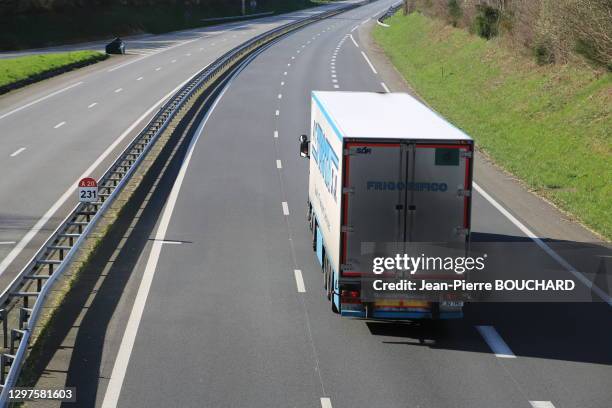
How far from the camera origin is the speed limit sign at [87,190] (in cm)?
2072

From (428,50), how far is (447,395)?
5359 cm

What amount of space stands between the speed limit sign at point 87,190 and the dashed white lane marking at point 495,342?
29.2ft

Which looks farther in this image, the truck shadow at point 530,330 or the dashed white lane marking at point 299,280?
the dashed white lane marking at point 299,280

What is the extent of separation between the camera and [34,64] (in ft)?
200

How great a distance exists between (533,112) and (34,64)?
113 feet

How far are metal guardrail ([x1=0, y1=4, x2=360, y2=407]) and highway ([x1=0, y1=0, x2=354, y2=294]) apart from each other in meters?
1.03

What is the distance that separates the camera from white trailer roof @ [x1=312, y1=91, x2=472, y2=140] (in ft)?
50.9

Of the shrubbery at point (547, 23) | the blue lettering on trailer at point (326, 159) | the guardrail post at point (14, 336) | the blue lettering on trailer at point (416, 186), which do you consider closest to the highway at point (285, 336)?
the guardrail post at point (14, 336)

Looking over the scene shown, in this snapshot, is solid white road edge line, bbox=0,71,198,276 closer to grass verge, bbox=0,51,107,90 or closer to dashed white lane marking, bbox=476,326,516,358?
dashed white lane marking, bbox=476,326,516,358

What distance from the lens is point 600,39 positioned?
35281 millimetres

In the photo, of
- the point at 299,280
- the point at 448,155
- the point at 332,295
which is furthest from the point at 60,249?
the point at 448,155
